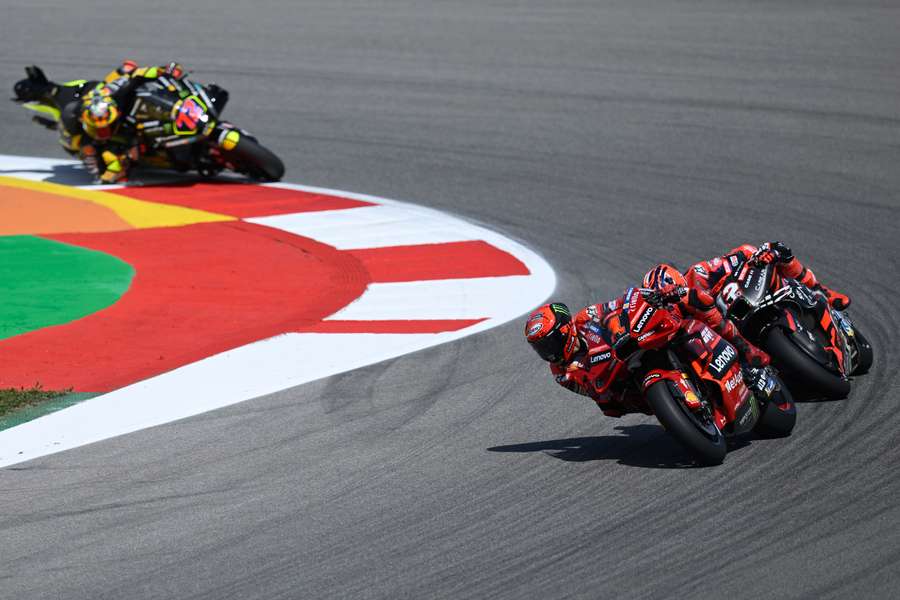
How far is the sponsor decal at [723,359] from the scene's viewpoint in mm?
6613

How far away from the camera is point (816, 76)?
17094 millimetres

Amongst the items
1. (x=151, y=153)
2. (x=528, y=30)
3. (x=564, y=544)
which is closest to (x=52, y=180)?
(x=151, y=153)

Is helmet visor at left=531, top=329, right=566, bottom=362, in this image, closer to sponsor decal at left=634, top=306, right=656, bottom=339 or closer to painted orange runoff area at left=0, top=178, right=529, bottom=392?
sponsor decal at left=634, top=306, right=656, bottom=339

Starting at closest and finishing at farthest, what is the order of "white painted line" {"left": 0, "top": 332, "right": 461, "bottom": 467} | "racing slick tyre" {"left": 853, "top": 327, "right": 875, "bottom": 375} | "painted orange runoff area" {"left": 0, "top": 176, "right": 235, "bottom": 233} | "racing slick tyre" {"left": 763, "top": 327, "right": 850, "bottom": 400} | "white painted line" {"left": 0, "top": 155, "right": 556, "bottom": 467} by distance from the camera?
"white painted line" {"left": 0, "top": 332, "right": 461, "bottom": 467}
"white painted line" {"left": 0, "top": 155, "right": 556, "bottom": 467}
"racing slick tyre" {"left": 763, "top": 327, "right": 850, "bottom": 400}
"racing slick tyre" {"left": 853, "top": 327, "right": 875, "bottom": 375}
"painted orange runoff area" {"left": 0, "top": 176, "right": 235, "bottom": 233}

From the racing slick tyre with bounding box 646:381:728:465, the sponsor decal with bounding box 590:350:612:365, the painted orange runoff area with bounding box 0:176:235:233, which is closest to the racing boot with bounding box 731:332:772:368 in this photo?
the racing slick tyre with bounding box 646:381:728:465

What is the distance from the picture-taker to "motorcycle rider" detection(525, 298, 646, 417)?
6492mm

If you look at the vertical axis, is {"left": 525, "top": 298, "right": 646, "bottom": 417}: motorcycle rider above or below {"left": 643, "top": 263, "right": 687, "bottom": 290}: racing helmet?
below

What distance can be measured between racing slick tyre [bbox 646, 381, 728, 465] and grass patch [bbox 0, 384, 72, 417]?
132 inches

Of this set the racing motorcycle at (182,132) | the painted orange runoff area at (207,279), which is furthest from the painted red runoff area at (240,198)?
the racing motorcycle at (182,132)

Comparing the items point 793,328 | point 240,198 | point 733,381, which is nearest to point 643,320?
point 733,381

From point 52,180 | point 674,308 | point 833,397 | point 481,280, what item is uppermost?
point 674,308

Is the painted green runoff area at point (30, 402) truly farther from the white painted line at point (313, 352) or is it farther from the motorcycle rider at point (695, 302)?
the motorcycle rider at point (695, 302)

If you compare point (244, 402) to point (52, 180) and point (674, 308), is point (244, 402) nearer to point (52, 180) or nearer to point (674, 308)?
point (674, 308)

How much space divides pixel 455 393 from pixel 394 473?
1327 mm
